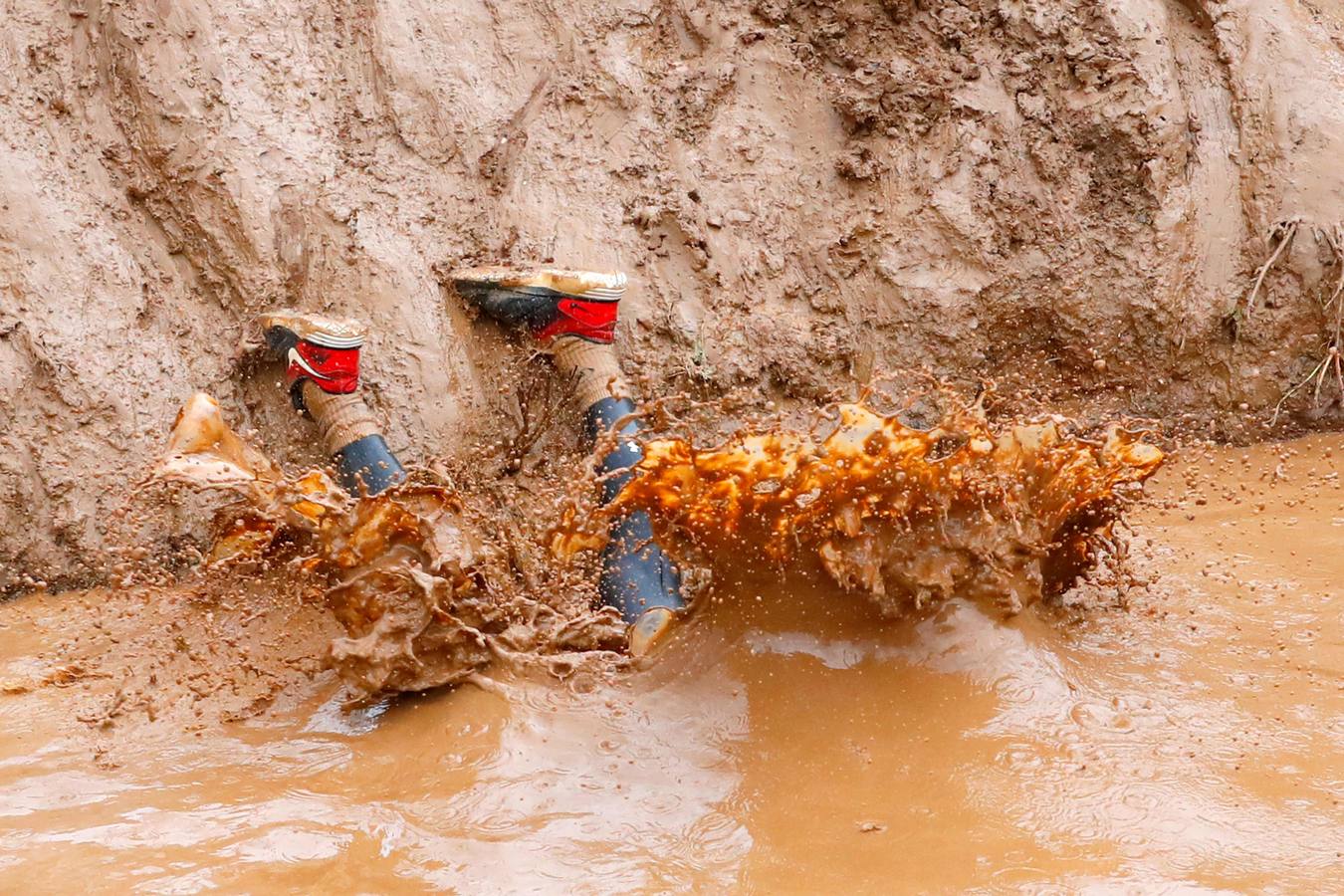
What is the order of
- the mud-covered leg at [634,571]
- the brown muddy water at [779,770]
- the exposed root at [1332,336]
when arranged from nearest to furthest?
1. the brown muddy water at [779,770]
2. the mud-covered leg at [634,571]
3. the exposed root at [1332,336]

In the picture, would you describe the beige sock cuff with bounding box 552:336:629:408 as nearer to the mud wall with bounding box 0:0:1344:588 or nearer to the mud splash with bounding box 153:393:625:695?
the mud wall with bounding box 0:0:1344:588

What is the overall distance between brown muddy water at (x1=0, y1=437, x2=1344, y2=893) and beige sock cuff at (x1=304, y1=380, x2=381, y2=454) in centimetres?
120

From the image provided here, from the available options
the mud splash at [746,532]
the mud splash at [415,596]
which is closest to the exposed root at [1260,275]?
the mud splash at [746,532]

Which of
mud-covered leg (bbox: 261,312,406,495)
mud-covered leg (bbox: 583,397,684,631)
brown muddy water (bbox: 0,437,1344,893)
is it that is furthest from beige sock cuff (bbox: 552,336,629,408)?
brown muddy water (bbox: 0,437,1344,893)

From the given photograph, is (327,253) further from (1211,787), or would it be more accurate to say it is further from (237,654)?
(1211,787)

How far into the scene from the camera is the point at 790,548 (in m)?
2.99

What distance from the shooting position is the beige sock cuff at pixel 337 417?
413 centimetres

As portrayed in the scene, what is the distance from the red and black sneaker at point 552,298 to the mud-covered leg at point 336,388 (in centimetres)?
55

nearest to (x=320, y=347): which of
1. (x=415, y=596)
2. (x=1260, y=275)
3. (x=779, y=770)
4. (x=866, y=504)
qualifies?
(x=415, y=596)

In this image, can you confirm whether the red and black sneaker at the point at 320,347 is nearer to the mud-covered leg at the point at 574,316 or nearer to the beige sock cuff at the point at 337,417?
the beige sock cuff at the point at 337,417

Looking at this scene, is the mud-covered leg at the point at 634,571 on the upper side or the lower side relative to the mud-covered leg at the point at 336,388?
lower

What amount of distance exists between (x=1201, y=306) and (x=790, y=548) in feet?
10.0

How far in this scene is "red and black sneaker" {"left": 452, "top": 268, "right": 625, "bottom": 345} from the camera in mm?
4375

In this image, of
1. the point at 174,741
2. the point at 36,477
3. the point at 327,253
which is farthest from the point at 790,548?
the point at 36,477
